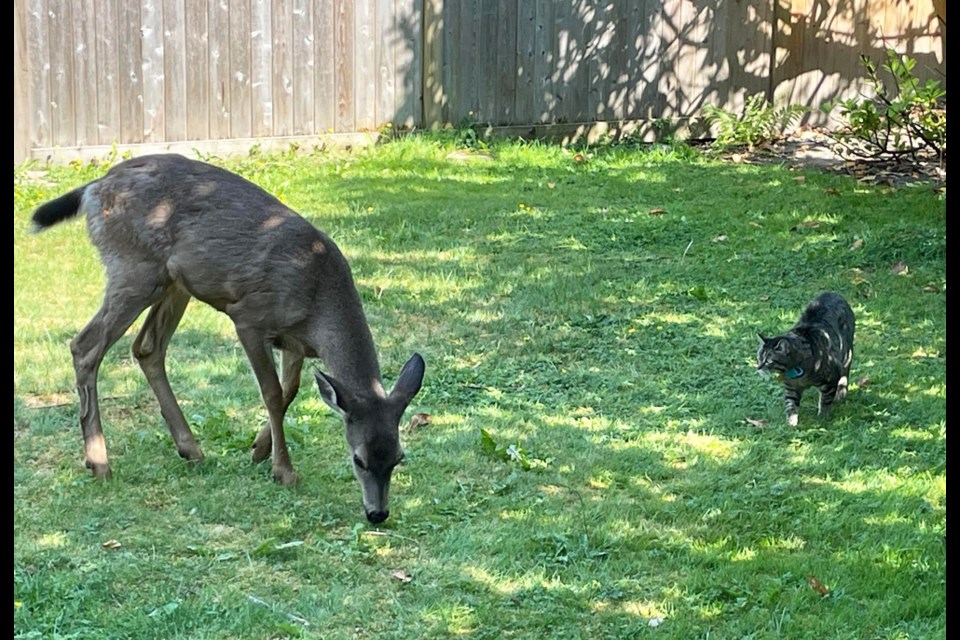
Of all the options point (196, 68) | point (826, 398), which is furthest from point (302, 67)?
point (826, 398)

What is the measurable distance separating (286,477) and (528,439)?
81 cm

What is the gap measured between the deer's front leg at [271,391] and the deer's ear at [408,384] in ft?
1.42

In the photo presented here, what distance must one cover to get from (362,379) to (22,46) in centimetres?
144

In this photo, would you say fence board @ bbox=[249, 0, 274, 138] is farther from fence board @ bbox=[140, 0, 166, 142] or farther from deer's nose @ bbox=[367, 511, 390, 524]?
deer's nose @ bbox=[367, 511, 390, 524]

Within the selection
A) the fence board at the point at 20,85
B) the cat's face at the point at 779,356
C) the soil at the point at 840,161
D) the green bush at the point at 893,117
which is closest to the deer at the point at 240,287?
the fence board at the point at 20,85

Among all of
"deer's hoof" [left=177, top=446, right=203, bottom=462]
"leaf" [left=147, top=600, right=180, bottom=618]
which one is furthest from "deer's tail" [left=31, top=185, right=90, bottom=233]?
"leaf" [left=147, top=600, right=180, bottom=618]

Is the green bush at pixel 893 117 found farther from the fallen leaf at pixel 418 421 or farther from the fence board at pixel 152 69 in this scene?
the fence board at pixel 152 69

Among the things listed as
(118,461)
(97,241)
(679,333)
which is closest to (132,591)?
(118,461)

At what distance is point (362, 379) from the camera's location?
383 centimetres

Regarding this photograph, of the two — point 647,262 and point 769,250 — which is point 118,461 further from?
point 769,250

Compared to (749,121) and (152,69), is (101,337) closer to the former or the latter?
(152,69)

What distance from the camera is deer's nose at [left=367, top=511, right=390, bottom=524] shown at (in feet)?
12.1

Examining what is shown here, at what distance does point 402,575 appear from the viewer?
343cm

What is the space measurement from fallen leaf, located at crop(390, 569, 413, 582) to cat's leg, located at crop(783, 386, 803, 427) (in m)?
1.71
